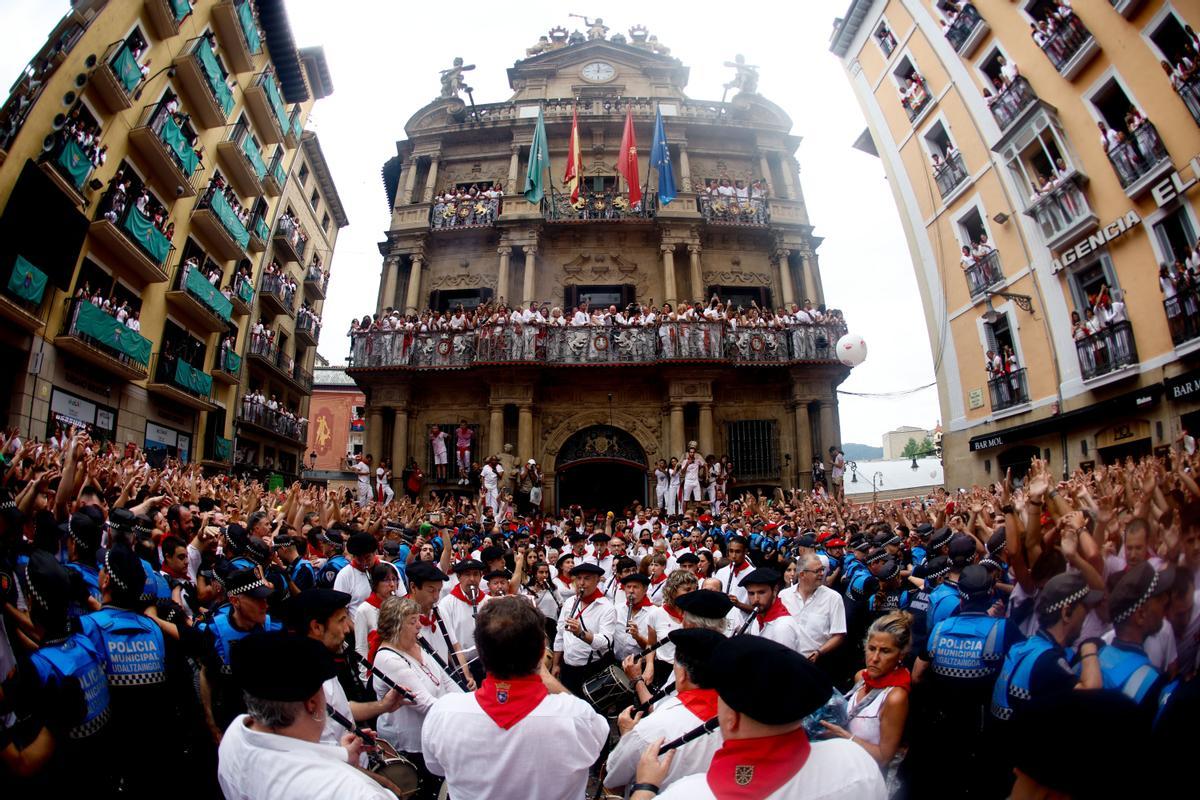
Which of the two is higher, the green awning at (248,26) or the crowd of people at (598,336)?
the green awning at (248,26)

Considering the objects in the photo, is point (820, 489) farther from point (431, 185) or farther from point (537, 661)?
point (431, 185)

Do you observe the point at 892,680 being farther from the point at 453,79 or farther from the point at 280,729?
the point at 453,79

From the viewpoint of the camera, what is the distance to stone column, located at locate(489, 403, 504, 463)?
2161 cm

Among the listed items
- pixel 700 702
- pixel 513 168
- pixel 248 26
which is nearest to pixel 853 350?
pixel 700 702

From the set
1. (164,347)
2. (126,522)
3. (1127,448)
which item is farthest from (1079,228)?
(164,347)

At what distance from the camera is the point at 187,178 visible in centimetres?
2069

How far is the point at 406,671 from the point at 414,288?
74.1ft

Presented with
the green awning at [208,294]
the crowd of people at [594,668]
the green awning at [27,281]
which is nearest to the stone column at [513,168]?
the green awning at [208,294]

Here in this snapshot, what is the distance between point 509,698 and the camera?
2.95m

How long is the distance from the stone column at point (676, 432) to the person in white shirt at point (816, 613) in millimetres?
14975

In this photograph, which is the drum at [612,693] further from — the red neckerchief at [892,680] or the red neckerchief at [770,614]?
the red neckerchief at [892,680]

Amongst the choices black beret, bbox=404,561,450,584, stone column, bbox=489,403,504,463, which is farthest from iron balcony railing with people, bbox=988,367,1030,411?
black beret, bbox=404,561,450,584

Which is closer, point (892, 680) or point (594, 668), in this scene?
point (892, 680)

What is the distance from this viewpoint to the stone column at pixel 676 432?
70.2 feet
